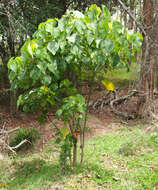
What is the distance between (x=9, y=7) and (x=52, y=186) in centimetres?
456

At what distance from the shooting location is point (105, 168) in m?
3.38

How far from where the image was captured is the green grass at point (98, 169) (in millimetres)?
2936

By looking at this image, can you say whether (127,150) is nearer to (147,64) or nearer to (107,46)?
(107,46)

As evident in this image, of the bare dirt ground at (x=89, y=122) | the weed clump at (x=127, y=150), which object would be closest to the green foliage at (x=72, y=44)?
the weed clump at (x=127, y=150)

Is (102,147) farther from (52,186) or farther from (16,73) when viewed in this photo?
(16,73)

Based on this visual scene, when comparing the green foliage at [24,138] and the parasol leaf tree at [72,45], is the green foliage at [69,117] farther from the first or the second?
the green foliage at [24,138]

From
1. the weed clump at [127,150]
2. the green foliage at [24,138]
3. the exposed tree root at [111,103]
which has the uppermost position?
the exposed tree root at [111,103]

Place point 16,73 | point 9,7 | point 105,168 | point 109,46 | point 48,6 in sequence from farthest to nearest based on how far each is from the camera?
point 48,6 → point 9,7 → point 105,168 → point 16,73 → point 109,46

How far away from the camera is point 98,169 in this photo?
3258 mm

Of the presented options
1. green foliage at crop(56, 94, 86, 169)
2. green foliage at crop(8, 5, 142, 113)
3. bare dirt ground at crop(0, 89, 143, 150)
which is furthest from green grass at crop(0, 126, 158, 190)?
green foliage at crop(8, 5, 142, 113)

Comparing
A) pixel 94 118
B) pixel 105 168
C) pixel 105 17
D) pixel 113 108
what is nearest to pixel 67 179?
pixel 105 168

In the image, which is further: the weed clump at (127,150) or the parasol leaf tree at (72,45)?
the weed clump at (127,150)

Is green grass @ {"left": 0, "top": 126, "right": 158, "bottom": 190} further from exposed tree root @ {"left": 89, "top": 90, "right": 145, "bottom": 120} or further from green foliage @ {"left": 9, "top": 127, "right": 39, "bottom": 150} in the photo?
exposed tree root @ {"left": 89, "top": 90, "right": 145, "bottom": 120}

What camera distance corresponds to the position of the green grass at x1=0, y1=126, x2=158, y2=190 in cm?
294
